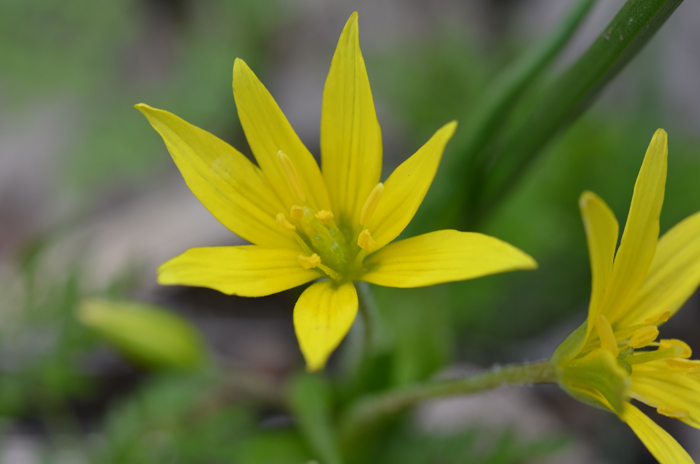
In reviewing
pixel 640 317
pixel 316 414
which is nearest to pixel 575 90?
pixel 640 317

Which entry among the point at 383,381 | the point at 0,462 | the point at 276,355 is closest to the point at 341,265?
the point at 383,381

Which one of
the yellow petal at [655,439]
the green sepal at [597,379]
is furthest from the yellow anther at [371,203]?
the yellow petal at [655,439]

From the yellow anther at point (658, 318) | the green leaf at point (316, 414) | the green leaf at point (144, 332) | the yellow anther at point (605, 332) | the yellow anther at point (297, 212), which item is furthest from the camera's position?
the green leaf at point (144, 332)

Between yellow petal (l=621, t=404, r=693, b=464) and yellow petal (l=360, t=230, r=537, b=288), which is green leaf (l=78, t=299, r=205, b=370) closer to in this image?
yellow petal (l=360, t=230, r=537, b=288)

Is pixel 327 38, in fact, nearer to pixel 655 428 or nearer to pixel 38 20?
pixel 38 20

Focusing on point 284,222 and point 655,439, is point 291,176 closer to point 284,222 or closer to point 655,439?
point 284,222

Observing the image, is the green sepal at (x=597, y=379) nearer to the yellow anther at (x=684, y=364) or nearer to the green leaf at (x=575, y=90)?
the yellow anther at (x=684, y=364)
